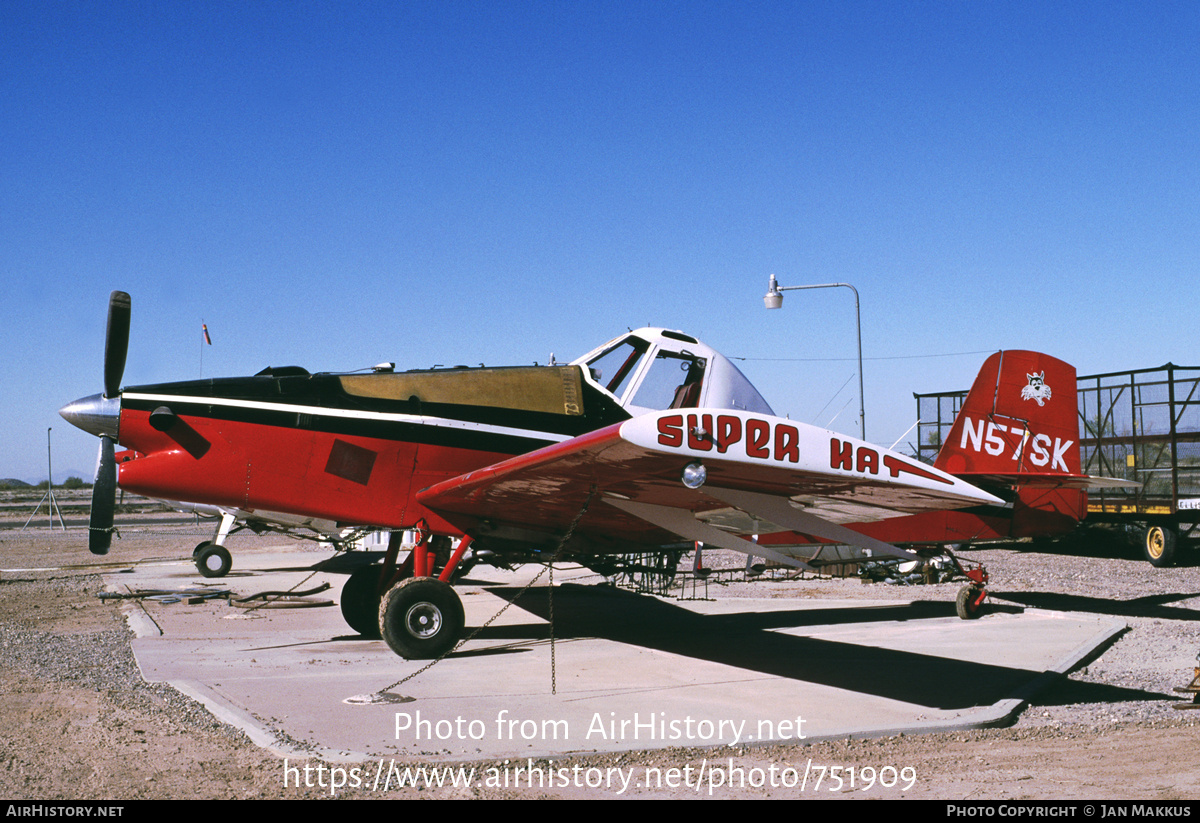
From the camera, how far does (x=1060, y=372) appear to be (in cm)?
1195

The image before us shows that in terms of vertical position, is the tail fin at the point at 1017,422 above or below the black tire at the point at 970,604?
above

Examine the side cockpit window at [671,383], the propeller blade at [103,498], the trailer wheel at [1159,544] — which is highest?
the side cockpit window at [671,383]

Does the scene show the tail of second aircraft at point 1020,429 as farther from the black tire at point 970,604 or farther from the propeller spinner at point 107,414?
the propeller spinner at point 107,414

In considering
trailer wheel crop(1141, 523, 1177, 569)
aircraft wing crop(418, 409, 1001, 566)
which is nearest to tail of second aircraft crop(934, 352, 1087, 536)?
aircraft wing crop(418, 409, 1001, 566)

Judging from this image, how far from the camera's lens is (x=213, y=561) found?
19453 millimetres

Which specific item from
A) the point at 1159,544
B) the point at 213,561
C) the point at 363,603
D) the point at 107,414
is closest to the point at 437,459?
the point at 363,603

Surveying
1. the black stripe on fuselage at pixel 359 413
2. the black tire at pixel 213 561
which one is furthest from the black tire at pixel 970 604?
the black tire at pixel 213 561

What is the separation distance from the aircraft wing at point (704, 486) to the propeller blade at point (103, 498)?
3128mm

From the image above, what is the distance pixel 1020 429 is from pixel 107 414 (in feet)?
36.1

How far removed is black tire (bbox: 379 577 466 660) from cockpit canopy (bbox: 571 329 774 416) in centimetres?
273

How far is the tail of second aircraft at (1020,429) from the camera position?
1162 cm

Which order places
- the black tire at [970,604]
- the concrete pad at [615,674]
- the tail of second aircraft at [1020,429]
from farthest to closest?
the black tire at [970,604] → the tail of second aircraft at [1020,429] → the concrete pad at [615,674]

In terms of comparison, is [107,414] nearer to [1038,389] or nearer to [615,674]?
[615,674]

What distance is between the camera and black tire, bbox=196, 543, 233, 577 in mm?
18688
